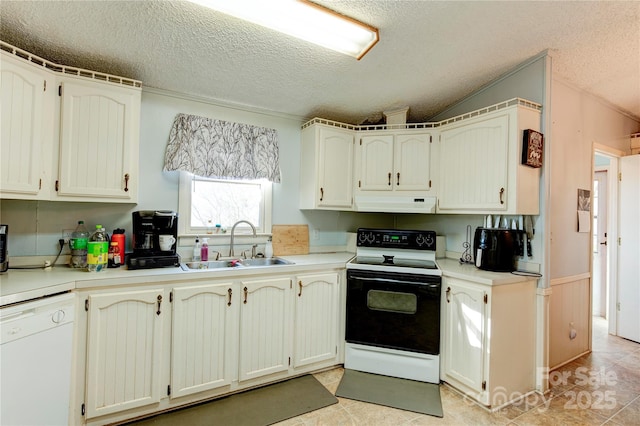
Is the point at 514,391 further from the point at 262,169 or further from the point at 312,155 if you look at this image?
the point at 262,169

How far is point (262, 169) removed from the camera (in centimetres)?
276

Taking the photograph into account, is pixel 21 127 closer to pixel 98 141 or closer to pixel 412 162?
pixel 98 141

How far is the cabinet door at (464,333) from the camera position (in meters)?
2.06

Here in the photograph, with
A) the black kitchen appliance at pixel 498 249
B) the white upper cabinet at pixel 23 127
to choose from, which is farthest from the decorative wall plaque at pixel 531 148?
the white upper cabinet at pixel 23 127

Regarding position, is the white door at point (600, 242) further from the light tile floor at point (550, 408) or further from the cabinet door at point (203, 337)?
the cabinet door at point (203, 337)

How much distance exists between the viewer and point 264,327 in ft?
7.23

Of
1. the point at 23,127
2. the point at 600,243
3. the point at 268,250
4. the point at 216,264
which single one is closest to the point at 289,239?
the point at 268,250

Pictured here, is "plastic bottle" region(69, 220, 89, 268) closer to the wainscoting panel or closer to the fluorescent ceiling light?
the fluorescent ceiling light

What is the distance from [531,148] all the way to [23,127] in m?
3.29

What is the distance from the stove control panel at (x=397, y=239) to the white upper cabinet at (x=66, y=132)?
6.27 feet

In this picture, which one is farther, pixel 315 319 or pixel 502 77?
pixel 502 77

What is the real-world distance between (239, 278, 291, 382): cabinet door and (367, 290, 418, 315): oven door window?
0.70m

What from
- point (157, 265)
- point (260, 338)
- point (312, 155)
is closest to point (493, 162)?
point (312, 155)

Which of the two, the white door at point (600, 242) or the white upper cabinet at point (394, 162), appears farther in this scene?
the white door at point (600, 242)
